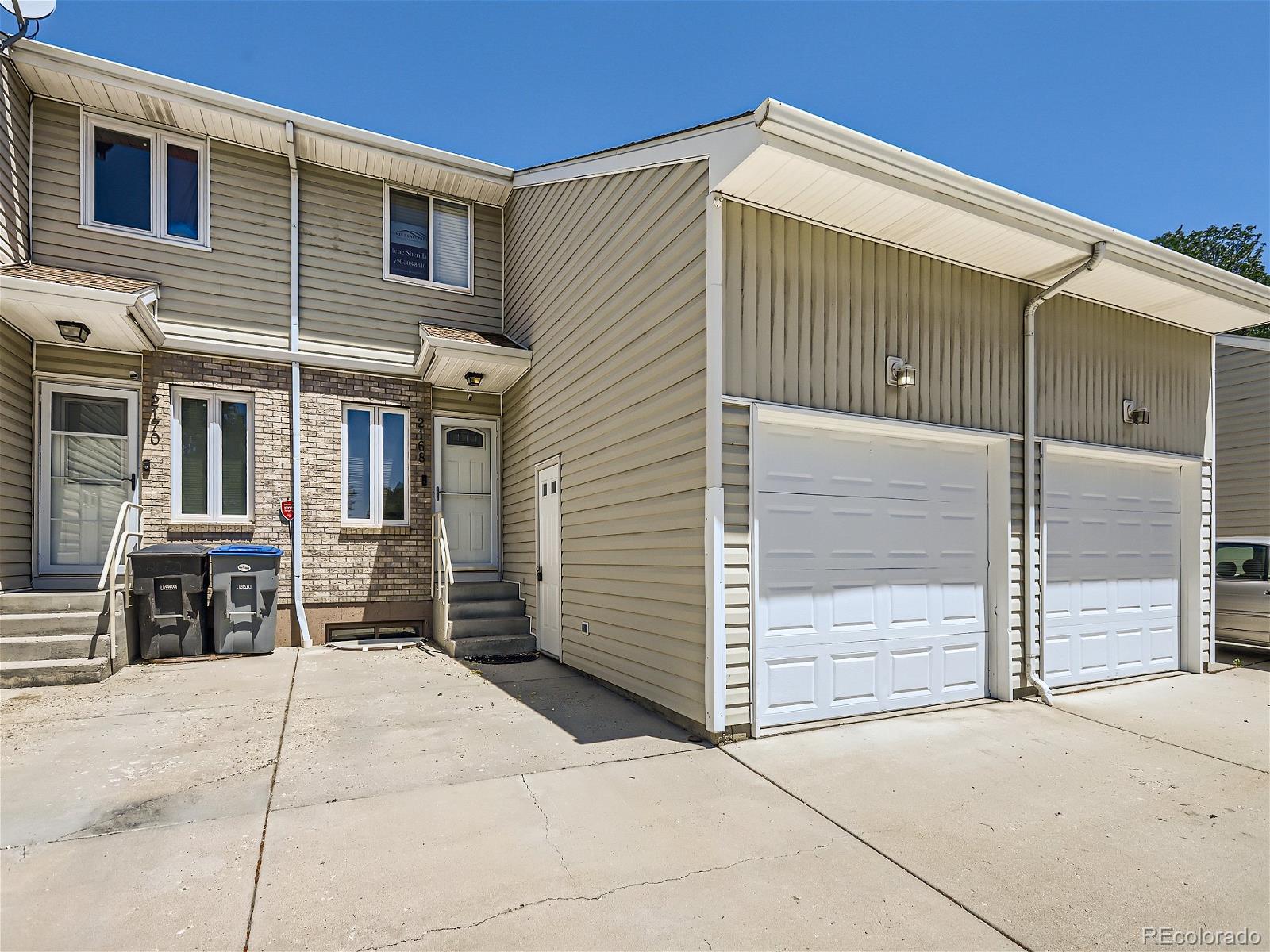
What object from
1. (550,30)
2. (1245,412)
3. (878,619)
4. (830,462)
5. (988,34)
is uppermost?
(550,30)

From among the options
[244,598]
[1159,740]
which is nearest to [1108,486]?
[1159,740]

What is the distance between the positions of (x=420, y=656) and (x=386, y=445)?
2862 mm

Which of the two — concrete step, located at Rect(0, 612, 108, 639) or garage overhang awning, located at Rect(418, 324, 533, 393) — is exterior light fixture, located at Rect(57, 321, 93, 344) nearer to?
concrete step, located at Rect(0, 612, 108, 639)

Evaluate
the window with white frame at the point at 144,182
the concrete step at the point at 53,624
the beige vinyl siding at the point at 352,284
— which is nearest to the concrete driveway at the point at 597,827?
the concrete step at the point at 53,624

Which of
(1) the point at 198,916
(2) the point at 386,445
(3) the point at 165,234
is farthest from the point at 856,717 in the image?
(3) the point at 165,234

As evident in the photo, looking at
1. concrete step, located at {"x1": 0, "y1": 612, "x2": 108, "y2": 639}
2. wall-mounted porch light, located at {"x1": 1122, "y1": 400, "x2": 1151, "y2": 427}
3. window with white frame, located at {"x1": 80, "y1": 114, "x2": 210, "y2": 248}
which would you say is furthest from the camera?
window with white frame, located at {"x1": 80, "y1": 114, "x2": 210, "y2": 248}

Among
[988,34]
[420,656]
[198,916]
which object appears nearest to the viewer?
[198,916]

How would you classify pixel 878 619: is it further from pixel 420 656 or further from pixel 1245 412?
pixel 1245 412

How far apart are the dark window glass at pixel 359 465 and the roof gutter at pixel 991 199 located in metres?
6.49

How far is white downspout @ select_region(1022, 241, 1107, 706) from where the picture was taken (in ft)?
19.7

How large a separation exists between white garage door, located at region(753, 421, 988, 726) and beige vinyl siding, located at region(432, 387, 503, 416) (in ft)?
17.8

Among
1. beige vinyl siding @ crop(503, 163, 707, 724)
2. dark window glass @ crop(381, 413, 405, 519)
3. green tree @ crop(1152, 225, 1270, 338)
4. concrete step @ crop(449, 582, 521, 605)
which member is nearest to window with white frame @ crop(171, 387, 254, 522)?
dark window glass @ crop(381, 413, 405, 519)

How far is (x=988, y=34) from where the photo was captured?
692 cm

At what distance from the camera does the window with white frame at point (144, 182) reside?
24.5 ft
